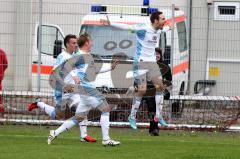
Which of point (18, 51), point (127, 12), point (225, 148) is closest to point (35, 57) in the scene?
point (18, 51)

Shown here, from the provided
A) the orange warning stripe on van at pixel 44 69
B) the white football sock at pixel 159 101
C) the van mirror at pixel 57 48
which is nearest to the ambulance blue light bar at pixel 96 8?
the van mirror at pixel 57 48

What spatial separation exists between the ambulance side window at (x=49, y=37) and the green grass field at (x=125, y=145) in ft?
6.79

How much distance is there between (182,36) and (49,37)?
2.97 metres

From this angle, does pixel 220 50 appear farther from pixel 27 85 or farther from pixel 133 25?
pixel 27 85

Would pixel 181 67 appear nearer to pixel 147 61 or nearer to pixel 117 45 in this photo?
pixel 117 45

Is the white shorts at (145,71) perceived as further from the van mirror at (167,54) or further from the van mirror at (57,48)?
the van mirror at (57,48)

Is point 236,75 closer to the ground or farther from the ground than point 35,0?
closer to the ground

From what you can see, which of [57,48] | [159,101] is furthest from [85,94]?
[57,48]

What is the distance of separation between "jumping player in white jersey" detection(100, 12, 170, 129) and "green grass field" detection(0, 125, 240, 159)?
1.91 feet

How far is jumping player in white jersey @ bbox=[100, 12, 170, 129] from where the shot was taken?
18.3 m

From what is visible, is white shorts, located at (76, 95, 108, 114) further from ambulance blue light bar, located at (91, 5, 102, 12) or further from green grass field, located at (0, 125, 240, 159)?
ambulance blue light bar, located at (91, 5, 102, 12)

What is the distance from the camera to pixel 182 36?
21.6 meters

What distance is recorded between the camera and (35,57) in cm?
2086

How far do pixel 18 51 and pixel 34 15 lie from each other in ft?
3.09
